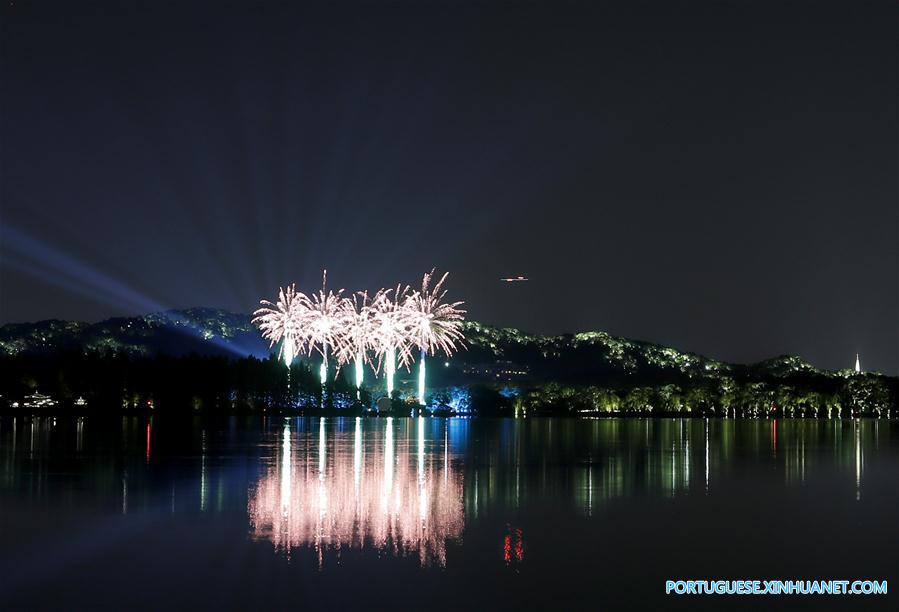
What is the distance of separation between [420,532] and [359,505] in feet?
15.0

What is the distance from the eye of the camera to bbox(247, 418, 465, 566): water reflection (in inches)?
925

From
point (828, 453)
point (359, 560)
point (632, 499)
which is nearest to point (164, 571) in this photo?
point (359, 560)

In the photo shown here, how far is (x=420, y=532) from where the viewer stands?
82.4 ft

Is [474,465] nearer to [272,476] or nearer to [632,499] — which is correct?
[272,476]

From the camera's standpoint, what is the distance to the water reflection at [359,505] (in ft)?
77.1

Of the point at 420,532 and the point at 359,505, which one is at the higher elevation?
the point at 359,505

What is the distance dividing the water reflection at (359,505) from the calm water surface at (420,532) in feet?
0.32

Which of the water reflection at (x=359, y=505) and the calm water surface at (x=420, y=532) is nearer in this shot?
the calm water surface at (x=420, y=532)

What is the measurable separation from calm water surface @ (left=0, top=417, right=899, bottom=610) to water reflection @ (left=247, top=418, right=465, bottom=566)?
0.10 meters

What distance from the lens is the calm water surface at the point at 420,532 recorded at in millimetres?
19156

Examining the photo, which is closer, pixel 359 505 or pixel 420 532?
pixel 420 532

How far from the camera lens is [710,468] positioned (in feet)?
154

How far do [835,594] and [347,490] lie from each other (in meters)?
16.5

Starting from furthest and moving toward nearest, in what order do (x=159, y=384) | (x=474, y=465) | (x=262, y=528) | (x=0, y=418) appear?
1. (x=159, y=384)
2. (x=0, y=418)
3. (x=474, y=465)
4. (x=262, y=528)
